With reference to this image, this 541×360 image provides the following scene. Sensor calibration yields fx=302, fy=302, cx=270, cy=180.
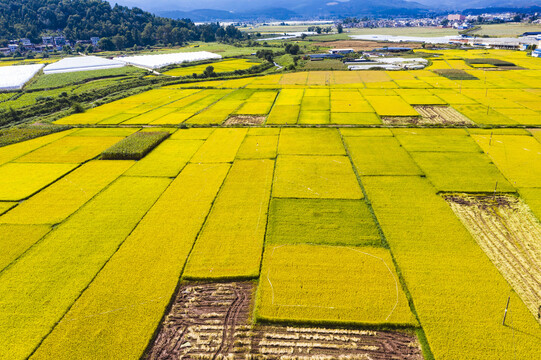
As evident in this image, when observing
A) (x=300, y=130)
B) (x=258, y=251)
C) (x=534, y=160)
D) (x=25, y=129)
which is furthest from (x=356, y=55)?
A: (x=258, y=251)

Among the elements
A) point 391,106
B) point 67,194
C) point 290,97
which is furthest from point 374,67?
point 67,194

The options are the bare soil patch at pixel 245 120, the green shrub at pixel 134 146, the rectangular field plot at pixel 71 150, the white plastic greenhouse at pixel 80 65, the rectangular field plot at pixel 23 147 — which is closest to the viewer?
the green shrub at pixel 134 146

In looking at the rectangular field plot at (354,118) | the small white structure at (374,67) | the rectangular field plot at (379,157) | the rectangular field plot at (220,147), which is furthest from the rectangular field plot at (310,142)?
the small white structure at (374,67)

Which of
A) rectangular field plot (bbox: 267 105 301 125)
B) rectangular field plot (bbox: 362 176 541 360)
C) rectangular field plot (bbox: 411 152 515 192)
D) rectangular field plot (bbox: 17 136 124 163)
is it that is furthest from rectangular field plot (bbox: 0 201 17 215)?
rectangular field plot (bbox: 411 152 515 192)

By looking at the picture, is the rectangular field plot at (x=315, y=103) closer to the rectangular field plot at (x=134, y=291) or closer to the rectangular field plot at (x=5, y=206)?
the rectangular field plot at (x=134, y=291)

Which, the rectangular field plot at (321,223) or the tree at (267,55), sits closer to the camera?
the rectangular field plot at (321,223)

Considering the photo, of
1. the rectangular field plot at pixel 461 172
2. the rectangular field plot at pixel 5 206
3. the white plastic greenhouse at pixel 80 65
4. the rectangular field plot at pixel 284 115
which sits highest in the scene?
the white plastic greenhouse at pixel 80 65

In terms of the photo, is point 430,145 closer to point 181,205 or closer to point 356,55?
point 181,205
